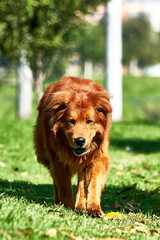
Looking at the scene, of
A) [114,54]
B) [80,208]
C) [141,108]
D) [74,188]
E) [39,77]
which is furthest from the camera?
[141,108]

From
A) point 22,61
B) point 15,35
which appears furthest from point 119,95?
point 15,35

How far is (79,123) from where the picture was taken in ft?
16.1

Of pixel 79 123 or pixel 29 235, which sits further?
pixel 79 123

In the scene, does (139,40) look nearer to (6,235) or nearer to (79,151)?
(79,151)

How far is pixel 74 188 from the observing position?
22.9 feet

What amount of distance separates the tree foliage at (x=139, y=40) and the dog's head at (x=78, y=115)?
179ft

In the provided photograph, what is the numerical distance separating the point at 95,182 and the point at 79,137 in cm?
73

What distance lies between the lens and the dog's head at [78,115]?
192 inches

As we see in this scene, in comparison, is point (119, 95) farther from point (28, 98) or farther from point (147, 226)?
point (147, 226)

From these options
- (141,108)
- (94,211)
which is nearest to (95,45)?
(141,108)

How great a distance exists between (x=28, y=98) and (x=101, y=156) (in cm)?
1592

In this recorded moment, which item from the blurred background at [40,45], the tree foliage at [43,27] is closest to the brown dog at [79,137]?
the blurred background at [40,45]

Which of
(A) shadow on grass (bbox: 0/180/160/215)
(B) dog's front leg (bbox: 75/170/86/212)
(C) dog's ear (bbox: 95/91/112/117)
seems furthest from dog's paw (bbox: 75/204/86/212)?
(C) dog's ear (bbox: 95/91/112/117)

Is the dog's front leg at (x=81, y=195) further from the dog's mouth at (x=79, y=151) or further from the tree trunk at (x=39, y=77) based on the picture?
the tree trunk at (x=39, y=77)
